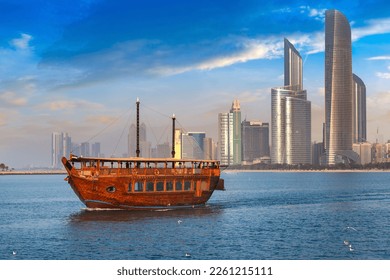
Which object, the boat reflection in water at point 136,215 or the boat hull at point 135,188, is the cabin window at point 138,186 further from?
the boat reflection in water at point 136,215

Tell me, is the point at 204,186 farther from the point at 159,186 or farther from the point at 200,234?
the point at 200,234

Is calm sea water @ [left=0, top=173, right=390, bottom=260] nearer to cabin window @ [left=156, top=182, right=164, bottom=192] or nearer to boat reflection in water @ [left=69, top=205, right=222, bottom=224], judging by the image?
boat reflection in water @ [left=69, top=205, right=222, bottom=224]

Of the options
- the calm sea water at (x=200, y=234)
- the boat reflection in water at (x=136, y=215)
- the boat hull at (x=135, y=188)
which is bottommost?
the calm sea water at (x=200, y=234)

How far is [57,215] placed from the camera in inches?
2616

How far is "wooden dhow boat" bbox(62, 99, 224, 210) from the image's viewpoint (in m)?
62.4

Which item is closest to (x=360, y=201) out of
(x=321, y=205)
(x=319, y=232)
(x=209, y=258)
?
(x=321, y=205)

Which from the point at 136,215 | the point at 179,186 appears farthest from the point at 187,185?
the point at 136,215

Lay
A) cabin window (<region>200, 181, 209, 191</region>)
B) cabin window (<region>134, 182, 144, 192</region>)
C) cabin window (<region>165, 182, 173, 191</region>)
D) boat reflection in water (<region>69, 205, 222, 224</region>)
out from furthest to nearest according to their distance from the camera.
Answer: cabin window (<region>200, 181, 209, 191</region>) → cabin window (<region>165, 182, 173, 191</region>) → cabin window (<region>134, 182, 144, 192</region>) → boat reflection in water (<region>69, 205, 222, 224</region>)

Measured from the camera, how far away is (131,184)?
63.7 m

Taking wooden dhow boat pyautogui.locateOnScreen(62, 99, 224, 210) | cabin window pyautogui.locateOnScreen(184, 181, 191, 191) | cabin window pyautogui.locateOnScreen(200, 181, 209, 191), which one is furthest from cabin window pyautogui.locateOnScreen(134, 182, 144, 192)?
cabin window pyautogui.locateOnScreen(200, 181, 209, 191)

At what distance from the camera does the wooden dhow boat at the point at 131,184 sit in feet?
205

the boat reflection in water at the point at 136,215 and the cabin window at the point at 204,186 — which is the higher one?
the cabin window at the point at 204,186

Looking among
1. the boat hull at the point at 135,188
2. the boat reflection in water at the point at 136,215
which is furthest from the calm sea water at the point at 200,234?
the boat hull at the point at 135,188
